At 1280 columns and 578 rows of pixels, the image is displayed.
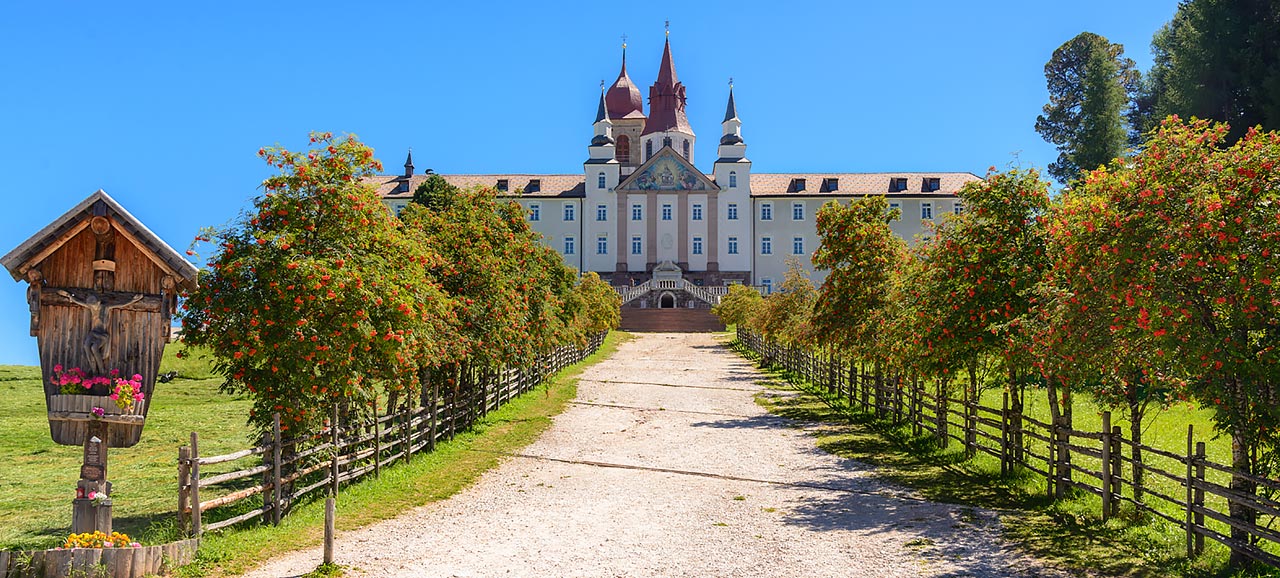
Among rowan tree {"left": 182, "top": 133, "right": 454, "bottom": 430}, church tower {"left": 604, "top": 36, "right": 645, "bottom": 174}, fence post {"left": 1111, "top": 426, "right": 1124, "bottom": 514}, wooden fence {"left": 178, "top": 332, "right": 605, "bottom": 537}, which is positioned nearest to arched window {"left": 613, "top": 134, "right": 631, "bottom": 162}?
church tower {"left": 604, "top": 36, "right": 645, "bottom": 174}

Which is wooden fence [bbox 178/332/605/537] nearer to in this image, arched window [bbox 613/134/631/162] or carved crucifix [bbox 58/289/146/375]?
carved crucifix [bbox 58/289/146/375]

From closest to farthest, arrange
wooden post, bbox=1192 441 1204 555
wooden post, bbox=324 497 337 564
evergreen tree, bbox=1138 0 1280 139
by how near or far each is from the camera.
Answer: wooden post, bbox=324 497 337 564 → wooden post, bbox=1192 441 1204 555 → evergreen tree, bbox=1138 0 1280 139

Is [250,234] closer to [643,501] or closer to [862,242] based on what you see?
[643,501]

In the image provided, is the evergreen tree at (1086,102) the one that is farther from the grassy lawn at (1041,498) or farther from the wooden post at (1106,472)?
the wooden post at (1106,472)

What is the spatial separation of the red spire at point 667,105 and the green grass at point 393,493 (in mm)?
64487

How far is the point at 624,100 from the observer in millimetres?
89812

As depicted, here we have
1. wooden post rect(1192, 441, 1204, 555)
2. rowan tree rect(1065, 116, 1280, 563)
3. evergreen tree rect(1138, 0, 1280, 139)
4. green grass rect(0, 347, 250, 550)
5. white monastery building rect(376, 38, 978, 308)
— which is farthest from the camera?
white monastery building rect(376, 38, 978, 308)

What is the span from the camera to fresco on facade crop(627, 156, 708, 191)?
77188 millimetres

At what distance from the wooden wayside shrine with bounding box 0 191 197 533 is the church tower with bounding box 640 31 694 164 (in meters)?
75.7

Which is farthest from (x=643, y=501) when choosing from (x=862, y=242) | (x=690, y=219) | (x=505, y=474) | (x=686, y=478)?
(x=690, y=219)

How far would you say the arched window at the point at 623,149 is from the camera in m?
88.9

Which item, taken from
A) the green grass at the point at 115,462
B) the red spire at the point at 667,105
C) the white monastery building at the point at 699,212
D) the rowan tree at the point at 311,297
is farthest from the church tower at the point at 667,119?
the rowan tree at the point at 311,297

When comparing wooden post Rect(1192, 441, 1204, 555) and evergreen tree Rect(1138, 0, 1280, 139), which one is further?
evergreen tree Rect(1138, 0, 1280, 139)

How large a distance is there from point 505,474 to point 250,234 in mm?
5304
